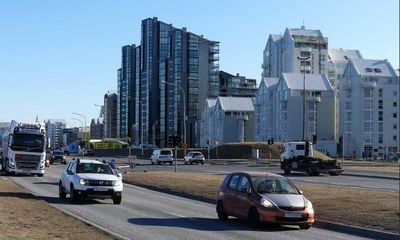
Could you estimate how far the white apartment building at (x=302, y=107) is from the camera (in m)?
122

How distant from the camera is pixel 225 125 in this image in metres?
146

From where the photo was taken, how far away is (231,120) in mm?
146125

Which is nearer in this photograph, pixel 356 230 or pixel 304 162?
pixel 356 230

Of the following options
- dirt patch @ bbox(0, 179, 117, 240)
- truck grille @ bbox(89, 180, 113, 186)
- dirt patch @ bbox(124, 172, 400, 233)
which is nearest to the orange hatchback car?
dirt patch @ bbox(124, 172, 400, 233)

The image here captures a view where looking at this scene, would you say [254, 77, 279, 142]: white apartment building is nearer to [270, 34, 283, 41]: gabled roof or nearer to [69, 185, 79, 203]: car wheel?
[270, 34, 283, 41]: gabled roof

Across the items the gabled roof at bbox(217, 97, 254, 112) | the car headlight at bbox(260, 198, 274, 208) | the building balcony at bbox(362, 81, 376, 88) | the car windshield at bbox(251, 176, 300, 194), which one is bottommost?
the car headlight at bbox(260, 198, 274, 208)

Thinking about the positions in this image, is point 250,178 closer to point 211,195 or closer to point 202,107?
point 211,195

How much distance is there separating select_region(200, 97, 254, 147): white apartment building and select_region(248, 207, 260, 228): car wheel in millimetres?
126796

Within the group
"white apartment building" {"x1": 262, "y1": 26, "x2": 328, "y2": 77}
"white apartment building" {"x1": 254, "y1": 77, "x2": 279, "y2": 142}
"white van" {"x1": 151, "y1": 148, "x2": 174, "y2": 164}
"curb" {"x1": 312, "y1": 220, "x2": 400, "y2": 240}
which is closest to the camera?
"curb" {"x1": 312, "y1": 220, "x2": 400, "y2": 240}

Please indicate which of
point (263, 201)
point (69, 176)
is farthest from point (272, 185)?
point (69, 176)

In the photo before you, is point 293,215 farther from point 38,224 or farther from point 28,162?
point 28,162

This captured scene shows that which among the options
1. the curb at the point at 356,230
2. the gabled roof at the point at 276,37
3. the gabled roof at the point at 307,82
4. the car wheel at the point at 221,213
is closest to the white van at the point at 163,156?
the gabled roof at the point at 307,82

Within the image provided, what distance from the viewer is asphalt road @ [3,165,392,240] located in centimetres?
1448

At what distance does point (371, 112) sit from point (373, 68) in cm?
877
